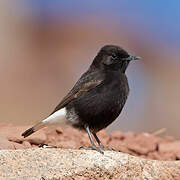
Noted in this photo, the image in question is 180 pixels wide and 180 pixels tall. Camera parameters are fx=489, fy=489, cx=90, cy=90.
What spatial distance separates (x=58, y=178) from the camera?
5.23 m

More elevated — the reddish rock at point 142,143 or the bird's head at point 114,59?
the bird's head at point 114,59

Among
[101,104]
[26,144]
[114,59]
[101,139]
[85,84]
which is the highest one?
[114,59]

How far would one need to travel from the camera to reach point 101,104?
6797 millimetres

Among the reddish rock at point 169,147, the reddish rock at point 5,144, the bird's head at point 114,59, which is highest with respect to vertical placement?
the bird's head at point 114,59

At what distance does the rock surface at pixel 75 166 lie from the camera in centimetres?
523

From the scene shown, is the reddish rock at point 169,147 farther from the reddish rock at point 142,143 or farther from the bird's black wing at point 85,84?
the bird's black wing at point 85,84

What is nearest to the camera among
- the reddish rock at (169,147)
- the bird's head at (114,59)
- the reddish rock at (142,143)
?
the bird's head at (114,59)

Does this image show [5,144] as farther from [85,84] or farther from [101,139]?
[101,139]

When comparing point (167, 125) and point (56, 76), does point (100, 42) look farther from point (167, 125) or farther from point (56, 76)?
point (167, 125)

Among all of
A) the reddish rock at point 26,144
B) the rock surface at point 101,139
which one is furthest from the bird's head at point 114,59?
the reddish rock at point 26,144

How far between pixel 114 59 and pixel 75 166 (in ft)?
7.97

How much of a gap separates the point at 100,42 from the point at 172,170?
1971cm

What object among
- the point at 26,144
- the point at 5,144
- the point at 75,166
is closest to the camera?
the point at 75,166

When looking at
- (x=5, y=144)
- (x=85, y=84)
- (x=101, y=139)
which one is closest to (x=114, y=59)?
(x=85, y=84)
